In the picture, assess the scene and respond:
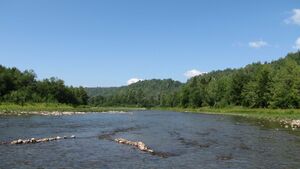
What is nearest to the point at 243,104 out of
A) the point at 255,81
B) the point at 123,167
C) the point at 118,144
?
the point at 255,81

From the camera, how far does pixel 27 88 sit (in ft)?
517

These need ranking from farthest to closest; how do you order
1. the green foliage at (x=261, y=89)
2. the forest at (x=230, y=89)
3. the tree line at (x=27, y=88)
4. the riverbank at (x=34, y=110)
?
the tree line at (x=27, y=88), the forest at (x=230, y=89), the green foliage at (x=261, y=89), the riverbank at (x=34, y=110)

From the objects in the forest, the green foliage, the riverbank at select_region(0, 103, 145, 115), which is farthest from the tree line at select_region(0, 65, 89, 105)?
the green foliage

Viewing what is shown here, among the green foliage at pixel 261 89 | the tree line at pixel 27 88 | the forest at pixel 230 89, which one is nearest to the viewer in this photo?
the green foliage at pixel 261 89

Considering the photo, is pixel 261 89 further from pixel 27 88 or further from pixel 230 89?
pixel 27 88

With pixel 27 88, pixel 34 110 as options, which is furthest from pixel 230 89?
pixel 27 88

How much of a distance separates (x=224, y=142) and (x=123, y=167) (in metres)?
16.4

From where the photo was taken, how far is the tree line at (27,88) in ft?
477

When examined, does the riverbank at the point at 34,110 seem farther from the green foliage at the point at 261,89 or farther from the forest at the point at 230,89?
the green foliage at the point at 261,89

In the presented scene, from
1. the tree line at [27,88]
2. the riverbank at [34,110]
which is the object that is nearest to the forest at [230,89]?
the tree line at [27,88]

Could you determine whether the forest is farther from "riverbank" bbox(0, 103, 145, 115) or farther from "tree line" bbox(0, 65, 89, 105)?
"riverbank" bbox(0, 103, 145, 115)

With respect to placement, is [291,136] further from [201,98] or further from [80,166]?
[201,98]

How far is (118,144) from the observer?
3569 centimetres

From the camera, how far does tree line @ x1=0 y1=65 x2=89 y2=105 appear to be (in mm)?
145375
